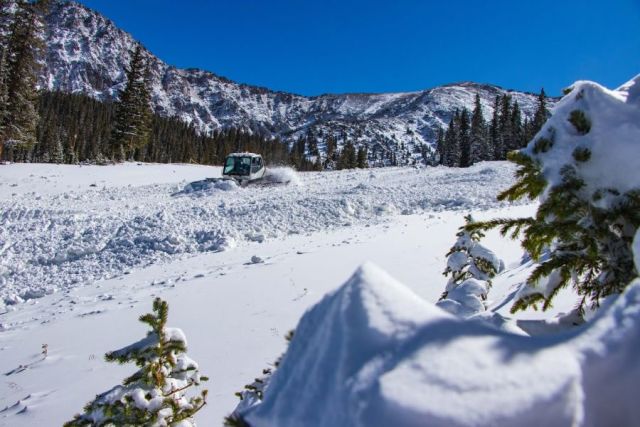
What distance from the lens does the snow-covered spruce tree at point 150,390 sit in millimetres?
2467

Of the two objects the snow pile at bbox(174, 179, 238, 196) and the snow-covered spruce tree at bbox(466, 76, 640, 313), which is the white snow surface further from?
the snow-covered spruce tree at bbox(466, 76, 640, 313)

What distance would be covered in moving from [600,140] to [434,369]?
58.1 inches

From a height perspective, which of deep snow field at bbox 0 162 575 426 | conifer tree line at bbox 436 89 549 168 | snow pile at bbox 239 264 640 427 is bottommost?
deep snow field at bbox 0 162 575 426

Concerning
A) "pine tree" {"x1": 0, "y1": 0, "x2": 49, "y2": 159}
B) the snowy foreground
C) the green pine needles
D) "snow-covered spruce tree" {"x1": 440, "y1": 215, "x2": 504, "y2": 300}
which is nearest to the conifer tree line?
the snowy foreground

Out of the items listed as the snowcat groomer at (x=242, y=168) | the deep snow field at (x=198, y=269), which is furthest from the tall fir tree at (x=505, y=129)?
the deep snow field at (x=198, y=269)

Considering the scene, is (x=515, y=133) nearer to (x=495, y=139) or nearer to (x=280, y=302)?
(x=495, y=139)

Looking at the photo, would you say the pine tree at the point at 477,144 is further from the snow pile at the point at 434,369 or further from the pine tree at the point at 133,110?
the snow pile at the point at 434,369

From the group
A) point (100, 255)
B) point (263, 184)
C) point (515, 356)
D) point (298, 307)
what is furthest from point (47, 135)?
point (515, 356)

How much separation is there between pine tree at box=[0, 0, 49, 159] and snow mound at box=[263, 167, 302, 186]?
58.3 ft

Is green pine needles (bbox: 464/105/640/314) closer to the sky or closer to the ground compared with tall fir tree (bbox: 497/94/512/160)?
closer to the ground

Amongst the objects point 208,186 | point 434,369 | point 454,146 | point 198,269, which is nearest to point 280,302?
point 198,269

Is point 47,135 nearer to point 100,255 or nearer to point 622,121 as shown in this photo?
point 100,255

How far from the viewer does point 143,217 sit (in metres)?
14.4

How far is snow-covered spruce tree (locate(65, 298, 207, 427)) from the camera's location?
2467 mm
